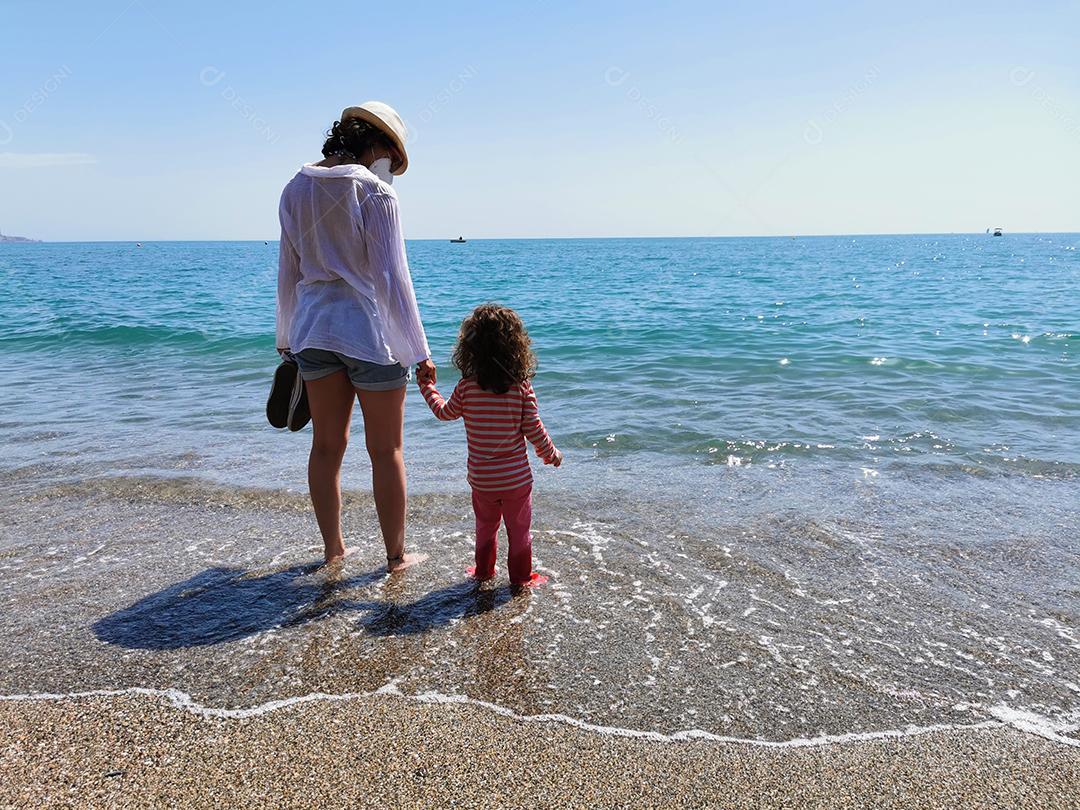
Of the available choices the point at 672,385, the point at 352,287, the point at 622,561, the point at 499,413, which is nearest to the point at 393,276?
the point at 352,287

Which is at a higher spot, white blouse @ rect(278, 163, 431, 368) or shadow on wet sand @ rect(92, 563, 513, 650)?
white blouse @ rect(278, 163, 431, 368)

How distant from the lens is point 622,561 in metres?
4.11

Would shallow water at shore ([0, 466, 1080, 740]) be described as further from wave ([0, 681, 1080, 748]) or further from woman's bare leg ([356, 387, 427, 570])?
woman's bare leg ([356, 387, 427, 570])

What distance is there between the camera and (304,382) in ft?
11.8

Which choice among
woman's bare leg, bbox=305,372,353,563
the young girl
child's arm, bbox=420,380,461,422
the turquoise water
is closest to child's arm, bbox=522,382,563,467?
the young girl

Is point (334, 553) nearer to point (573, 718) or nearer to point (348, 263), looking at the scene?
point (348, 263)

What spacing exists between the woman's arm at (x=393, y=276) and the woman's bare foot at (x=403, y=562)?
1055 millimetres

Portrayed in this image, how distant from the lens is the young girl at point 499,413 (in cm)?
345

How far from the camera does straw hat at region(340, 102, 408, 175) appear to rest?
337cm

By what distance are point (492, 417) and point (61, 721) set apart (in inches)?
76.5

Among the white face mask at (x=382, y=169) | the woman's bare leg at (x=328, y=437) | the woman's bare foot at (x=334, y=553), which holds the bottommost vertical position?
the woman's bare foot at (x=334, y=553)

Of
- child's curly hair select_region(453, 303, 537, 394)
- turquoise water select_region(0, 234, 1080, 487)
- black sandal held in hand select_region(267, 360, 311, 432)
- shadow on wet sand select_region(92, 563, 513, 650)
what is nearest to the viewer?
shadow on wet sand select_region(92, 563, 513, 650)

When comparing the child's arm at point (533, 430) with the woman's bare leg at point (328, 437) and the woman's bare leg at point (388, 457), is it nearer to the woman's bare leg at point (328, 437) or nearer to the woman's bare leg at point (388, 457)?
the woman's bare leg at point (388, 457)

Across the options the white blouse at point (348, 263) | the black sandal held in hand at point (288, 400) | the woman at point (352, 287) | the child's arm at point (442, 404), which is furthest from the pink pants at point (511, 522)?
the black sandal held in hand at point (288, 400)
